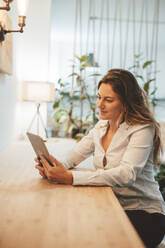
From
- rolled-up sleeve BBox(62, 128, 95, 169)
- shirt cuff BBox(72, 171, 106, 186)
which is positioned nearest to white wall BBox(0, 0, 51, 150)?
rolled-up sleeve BBox(62, 128, 95, 169)

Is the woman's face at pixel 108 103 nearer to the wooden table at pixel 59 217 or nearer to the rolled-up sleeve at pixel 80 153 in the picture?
the rolled-up sleeve at pixel 80 153

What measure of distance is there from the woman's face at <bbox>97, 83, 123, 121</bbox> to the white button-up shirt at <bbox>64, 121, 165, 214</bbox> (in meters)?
0.09

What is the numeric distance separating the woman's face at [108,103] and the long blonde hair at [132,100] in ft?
0.07

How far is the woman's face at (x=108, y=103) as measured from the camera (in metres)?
1.53

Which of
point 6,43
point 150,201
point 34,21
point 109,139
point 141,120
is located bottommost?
point 150,201

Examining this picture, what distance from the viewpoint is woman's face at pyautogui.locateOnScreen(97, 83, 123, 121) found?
153cm

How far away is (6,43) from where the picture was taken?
2.31 meters

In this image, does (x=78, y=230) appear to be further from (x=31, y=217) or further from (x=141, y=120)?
(x=141, y=120)

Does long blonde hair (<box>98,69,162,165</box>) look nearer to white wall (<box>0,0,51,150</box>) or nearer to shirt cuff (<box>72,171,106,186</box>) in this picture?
shirt cuff (<box>72,171,106,186</box>)

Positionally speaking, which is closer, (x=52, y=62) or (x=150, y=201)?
(x=150, y=201)

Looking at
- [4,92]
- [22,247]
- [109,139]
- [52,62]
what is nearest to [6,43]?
[4,92]

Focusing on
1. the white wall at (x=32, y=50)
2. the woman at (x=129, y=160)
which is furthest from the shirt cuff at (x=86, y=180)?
the white wall at (x=32, y=50)

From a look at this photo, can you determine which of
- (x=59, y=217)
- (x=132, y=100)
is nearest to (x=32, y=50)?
(x=132, y=100)

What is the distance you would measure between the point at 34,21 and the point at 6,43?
1.38 m
